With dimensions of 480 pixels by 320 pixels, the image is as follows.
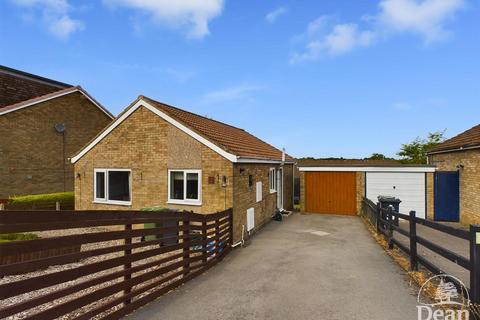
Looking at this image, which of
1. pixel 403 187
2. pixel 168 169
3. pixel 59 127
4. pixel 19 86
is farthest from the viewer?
pixel 19 86

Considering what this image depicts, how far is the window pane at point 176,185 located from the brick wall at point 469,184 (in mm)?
12828

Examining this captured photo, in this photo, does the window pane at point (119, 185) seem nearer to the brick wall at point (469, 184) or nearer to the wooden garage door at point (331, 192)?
the wooden garage door at point (331, 192)

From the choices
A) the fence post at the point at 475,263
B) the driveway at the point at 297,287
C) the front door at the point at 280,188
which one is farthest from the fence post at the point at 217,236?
the front door at the point at 280,188

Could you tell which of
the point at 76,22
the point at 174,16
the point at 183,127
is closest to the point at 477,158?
the point at 183,127

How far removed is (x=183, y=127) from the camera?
10.4 m

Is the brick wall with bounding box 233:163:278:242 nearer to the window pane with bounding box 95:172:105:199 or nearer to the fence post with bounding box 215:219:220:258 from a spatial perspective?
the fence post with bounding box 215:219:220:258

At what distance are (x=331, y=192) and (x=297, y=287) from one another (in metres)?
11.9

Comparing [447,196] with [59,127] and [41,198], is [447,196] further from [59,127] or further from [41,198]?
[59,127]

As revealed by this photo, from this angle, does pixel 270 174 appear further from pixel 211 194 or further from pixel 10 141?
pixel 10 141

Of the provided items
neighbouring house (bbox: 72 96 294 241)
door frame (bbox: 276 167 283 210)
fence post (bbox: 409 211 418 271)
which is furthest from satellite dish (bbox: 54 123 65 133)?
fence post (bbox: 409 211 418 271)

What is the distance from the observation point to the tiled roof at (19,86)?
18078mm

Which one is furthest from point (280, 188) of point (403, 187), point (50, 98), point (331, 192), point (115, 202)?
point (50, 98)

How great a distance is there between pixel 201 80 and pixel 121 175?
970 centimetres

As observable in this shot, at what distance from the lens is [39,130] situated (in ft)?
57.8
